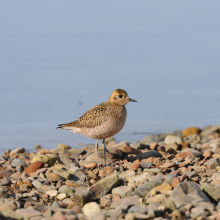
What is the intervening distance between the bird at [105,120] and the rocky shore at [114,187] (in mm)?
705

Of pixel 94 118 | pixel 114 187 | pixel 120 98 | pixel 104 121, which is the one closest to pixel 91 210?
pixel 114 187

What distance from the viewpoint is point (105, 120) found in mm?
10805

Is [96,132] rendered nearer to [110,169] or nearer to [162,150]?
[110,169]

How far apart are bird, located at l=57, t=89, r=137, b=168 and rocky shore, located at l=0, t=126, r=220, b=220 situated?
2.31 feet

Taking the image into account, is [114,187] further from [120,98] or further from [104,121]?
[120,98]

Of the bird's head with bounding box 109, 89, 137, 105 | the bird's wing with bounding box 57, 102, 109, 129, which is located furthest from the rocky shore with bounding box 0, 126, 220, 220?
the bird's head with bounding box 109, 89, 137, 105

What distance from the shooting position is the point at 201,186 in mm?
8344

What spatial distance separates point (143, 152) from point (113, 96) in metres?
1.93

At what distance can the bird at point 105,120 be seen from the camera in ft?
35.3

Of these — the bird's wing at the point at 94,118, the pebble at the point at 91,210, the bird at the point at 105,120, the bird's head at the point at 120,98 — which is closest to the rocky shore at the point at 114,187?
the pebble at the point at 91,210

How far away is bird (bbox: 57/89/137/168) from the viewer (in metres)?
10.8

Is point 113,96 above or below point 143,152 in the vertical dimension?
above

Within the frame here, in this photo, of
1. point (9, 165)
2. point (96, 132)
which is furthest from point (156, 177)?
point (9, 165)

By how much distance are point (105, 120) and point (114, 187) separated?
2.21 metres
